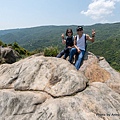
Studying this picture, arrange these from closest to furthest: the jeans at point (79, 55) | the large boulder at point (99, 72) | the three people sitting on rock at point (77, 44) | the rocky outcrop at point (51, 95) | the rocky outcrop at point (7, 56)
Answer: the rocky outcrop at point (51, 95) → the large boulder at point (99, 72) → the jeans at point (79, 55) → the three people sitting on rock at point (77, 44) → the rocky outcrop at point (7, 56)

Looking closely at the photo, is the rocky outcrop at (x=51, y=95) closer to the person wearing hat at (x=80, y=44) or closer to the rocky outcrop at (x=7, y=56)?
the person wearing hat at (x=80, y=44)

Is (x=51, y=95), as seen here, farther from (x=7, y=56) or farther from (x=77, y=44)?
(x=7, y=56)

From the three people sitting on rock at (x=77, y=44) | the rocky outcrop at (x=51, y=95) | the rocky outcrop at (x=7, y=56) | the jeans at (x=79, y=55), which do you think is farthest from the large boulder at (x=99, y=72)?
the rocky outcrop at (x=7, y=56)

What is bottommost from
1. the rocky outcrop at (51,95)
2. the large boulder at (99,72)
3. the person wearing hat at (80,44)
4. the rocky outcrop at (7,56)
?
the rocky outcrop at (7,56)

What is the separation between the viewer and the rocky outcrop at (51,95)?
21.3 feet

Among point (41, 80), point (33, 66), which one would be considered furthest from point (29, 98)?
point (33, 66)

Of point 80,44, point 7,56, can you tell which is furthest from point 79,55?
point 7,56

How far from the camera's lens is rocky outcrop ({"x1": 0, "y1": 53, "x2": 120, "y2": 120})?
6.50 m

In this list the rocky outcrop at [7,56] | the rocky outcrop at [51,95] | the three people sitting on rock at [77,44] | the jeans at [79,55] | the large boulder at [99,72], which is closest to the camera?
the rocky outcrop at [51,95]

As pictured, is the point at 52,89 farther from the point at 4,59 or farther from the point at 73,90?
the point at 4,59

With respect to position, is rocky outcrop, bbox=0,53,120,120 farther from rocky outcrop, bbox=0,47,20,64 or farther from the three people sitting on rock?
rocky outcrop, bbox=0,47,20,64

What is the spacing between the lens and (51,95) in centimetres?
715

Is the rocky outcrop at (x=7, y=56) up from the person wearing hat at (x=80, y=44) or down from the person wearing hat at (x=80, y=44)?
down

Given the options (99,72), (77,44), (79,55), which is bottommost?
(99,72)
